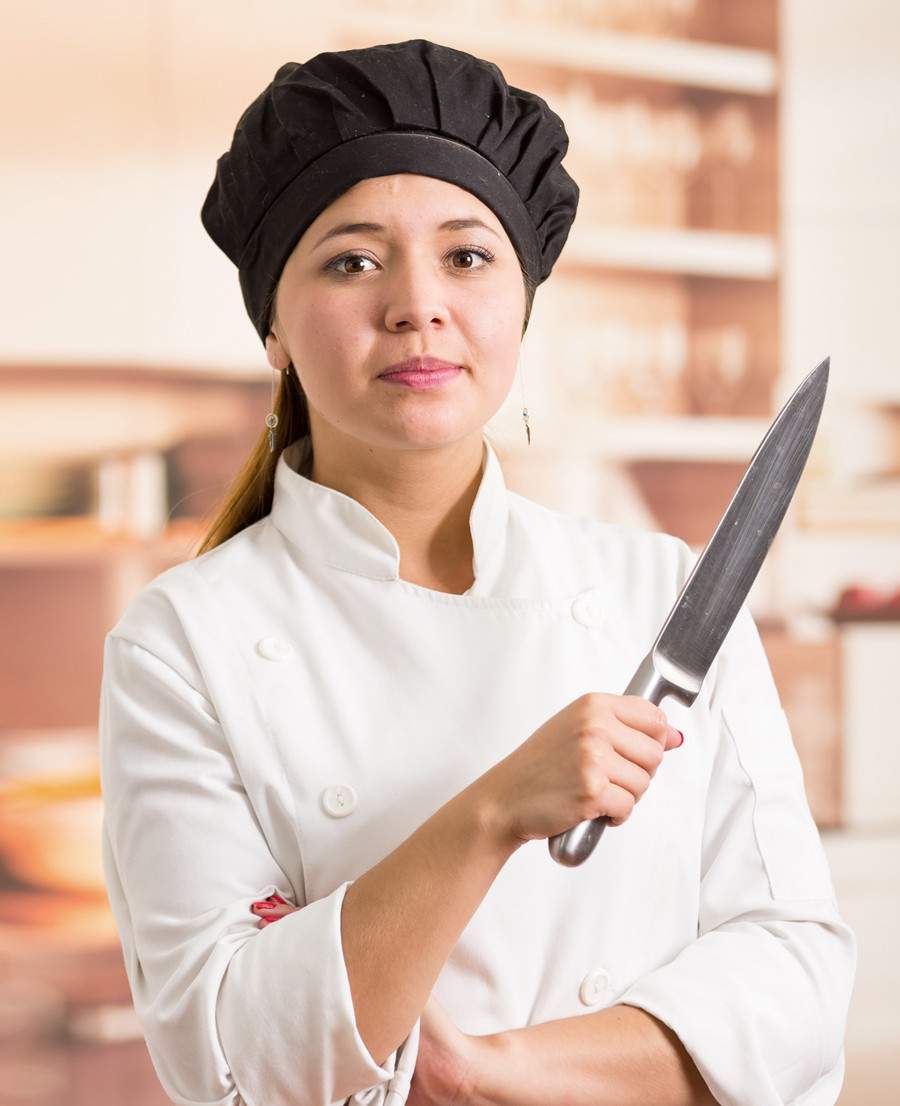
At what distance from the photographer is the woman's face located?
0.99m

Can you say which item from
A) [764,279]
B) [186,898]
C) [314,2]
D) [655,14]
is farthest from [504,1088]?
[655,14]

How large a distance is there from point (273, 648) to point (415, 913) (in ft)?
0.86

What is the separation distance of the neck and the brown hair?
0.06 metres

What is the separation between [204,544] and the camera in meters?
1.20

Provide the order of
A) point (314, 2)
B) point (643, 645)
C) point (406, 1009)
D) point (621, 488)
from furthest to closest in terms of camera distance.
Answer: point (621, 488) < point (314, 2) < point (643, 645) < point (406, 1009)

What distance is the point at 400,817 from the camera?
1.00 metres

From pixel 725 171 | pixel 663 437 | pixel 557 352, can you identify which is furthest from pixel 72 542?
pixel 725 171

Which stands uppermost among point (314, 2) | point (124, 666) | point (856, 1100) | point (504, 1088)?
point (314, 2)

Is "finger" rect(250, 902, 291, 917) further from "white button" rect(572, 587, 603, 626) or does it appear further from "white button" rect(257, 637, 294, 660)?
"white button" rect(572, 587, 603, 626)

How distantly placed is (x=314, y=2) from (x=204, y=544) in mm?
1978

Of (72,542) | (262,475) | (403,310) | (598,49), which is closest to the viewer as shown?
(403,310)

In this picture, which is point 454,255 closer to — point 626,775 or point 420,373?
point 420,373

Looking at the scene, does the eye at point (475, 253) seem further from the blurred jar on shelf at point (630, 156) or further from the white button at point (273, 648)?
the blurred jar on shelf at point (630, 156)

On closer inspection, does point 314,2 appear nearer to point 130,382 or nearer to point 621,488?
point 130,382
